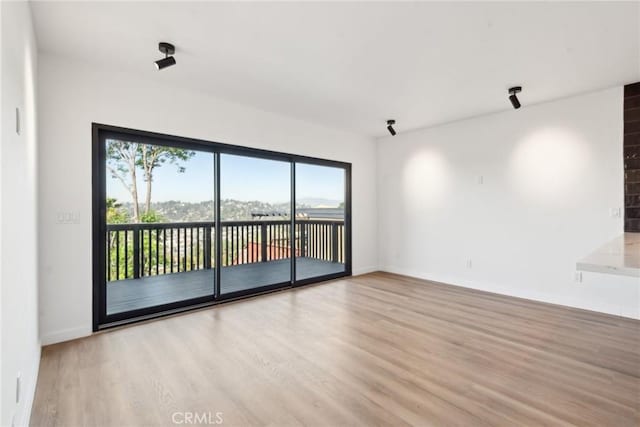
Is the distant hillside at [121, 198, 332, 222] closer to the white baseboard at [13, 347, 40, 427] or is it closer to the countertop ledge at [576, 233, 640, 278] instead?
the white baseboard at [13, 347, 40, 427]

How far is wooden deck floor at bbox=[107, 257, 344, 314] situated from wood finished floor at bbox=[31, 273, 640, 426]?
1.62ft

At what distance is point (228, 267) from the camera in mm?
5285

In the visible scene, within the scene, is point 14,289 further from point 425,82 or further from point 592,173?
point 592,173

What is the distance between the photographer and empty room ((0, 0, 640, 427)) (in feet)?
6.30

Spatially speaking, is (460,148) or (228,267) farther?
(228,267)

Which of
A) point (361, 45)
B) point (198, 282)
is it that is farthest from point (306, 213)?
point (361, 45)

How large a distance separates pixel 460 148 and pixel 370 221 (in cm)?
205

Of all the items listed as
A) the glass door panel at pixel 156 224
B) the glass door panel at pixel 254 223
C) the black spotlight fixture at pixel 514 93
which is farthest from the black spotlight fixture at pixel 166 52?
the black spotlight fixture at pixel 514 93

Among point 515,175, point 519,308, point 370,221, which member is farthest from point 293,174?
point 519,308

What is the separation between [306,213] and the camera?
5.09 m

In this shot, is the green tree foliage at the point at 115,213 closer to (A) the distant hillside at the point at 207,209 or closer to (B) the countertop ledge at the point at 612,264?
(A) the distant hillside at the point at 207,209

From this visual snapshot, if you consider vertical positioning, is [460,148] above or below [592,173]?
above

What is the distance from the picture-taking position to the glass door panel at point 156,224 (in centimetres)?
331

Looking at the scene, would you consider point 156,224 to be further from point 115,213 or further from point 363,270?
point 363,270
